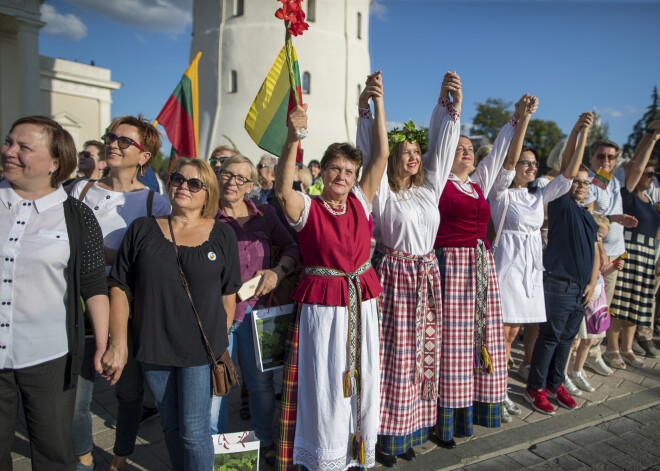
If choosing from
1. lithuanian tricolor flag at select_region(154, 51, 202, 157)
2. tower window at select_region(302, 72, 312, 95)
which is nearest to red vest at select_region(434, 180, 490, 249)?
lithuanian tricolor flag at select_region(154, 51, 202, 157)

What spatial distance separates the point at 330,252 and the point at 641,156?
4343 mm

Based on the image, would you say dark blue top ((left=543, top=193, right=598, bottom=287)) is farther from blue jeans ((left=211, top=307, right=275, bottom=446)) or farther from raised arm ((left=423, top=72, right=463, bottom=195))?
blue jeans ((left=211, top=307, right=275, bottom=446))

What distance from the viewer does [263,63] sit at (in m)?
24.8

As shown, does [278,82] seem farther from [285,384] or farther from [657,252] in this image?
[657,252]

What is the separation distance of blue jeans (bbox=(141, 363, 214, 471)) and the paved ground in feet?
2.42

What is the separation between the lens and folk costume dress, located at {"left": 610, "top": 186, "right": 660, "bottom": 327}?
17.2ft

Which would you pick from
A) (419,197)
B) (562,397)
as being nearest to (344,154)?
(419,197)

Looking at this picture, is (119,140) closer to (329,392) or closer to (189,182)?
(189,182)

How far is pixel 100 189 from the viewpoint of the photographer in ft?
9.20

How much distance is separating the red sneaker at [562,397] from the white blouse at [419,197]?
2107mm

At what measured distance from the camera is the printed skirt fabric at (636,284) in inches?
206

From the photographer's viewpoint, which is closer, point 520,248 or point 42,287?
point 42,287

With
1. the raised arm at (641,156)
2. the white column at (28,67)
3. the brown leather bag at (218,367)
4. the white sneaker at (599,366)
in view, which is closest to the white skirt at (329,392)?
the brown leather bag at (218,367)

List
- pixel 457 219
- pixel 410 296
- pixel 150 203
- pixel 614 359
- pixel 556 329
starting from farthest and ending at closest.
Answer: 1. pixel 614 359
2. pixel 556 329
3. pixel 457 219
4. pixel 410 296
5. pixel 150 203
